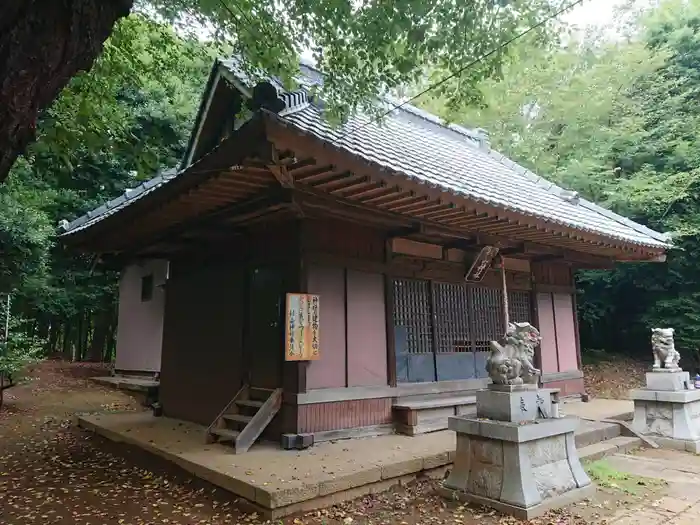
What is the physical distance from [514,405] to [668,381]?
446 cm

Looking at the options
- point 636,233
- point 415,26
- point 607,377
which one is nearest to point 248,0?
point 415,26

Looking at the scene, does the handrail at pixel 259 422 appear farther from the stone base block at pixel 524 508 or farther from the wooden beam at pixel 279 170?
the wooden beam at pixel 279 170

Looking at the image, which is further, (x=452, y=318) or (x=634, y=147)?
(x=634, y=147)

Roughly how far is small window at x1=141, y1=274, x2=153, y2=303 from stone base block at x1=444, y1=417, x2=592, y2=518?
33.3ft

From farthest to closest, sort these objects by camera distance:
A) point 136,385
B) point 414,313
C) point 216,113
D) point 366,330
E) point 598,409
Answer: point 136,385 → point 598,409 → point 216,113 → point 414,313 → point 366,330

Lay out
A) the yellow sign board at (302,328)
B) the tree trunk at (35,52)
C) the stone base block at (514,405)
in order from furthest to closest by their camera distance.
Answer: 1. the yellow sign board at (302,328)
2. the stone base block at (514,405)
3. the tree trunk at (35,52)

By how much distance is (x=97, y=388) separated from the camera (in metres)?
12.4

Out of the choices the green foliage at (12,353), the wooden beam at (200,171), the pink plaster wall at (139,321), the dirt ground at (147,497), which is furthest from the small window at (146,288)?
the wooden beam at (200,171)

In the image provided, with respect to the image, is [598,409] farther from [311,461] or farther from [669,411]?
Result: [311,461]

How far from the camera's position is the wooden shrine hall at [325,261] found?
200 inches

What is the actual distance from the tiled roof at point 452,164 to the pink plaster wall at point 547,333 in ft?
6.07

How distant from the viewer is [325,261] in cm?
630

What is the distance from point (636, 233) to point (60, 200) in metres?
15.0

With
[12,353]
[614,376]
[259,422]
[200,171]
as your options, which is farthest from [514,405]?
[614,376]
